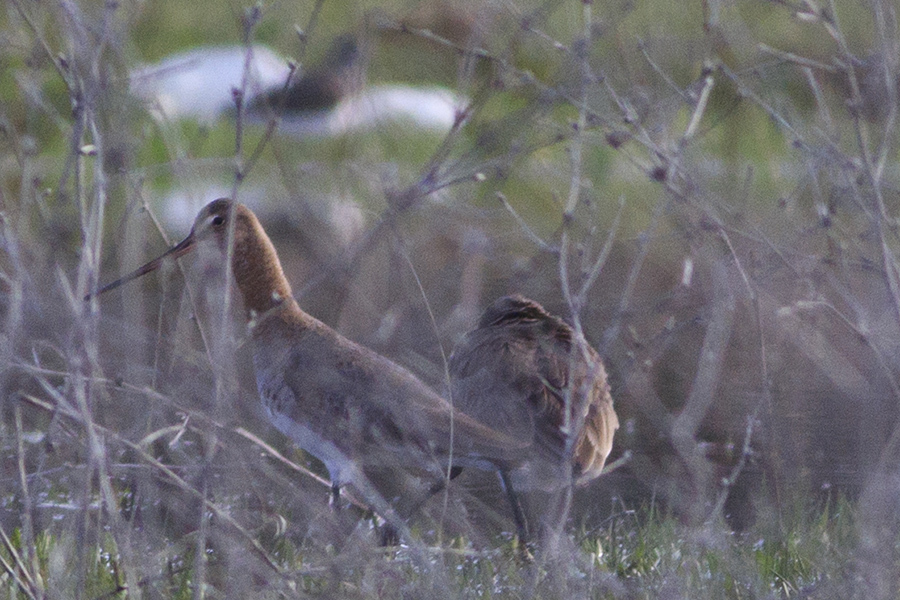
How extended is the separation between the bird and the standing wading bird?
0.15 m

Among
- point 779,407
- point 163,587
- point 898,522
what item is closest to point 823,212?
point 898,522

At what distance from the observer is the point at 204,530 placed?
2732 mm

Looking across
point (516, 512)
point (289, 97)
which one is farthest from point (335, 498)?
point (289, 97)

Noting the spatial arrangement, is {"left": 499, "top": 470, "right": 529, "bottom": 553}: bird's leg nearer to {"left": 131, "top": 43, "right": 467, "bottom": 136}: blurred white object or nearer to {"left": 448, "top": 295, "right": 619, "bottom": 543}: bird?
{"left": 448, "top": 295, "right": 619, "bottom": 543}: bird

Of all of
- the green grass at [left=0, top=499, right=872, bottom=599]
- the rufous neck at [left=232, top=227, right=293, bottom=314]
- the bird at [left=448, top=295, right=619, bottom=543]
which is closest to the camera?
the green grass at [left=0, top=499, right=872, bottom=599]

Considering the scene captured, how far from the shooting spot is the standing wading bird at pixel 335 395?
13.4 feet

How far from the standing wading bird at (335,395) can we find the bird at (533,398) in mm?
150

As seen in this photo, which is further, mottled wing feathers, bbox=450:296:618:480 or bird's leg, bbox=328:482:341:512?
mottled wing feathers, bbox=450:296:618:480

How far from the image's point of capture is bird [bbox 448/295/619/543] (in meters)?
4.32

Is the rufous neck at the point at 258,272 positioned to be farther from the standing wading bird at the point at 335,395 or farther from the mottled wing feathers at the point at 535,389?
the mottled wing feathers at the point at 535,389

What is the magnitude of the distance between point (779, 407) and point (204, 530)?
4021mm

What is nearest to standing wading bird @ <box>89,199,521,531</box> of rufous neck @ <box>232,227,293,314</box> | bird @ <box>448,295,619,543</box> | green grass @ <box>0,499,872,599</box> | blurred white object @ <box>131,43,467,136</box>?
rufous neck @ <box>232,227,293,314</box>


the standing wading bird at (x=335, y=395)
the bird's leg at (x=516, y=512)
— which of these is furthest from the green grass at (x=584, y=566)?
the standing wading bird at (x=335, y=395)

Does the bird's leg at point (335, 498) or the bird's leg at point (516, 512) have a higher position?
the bird's leg at point (335, 498)
